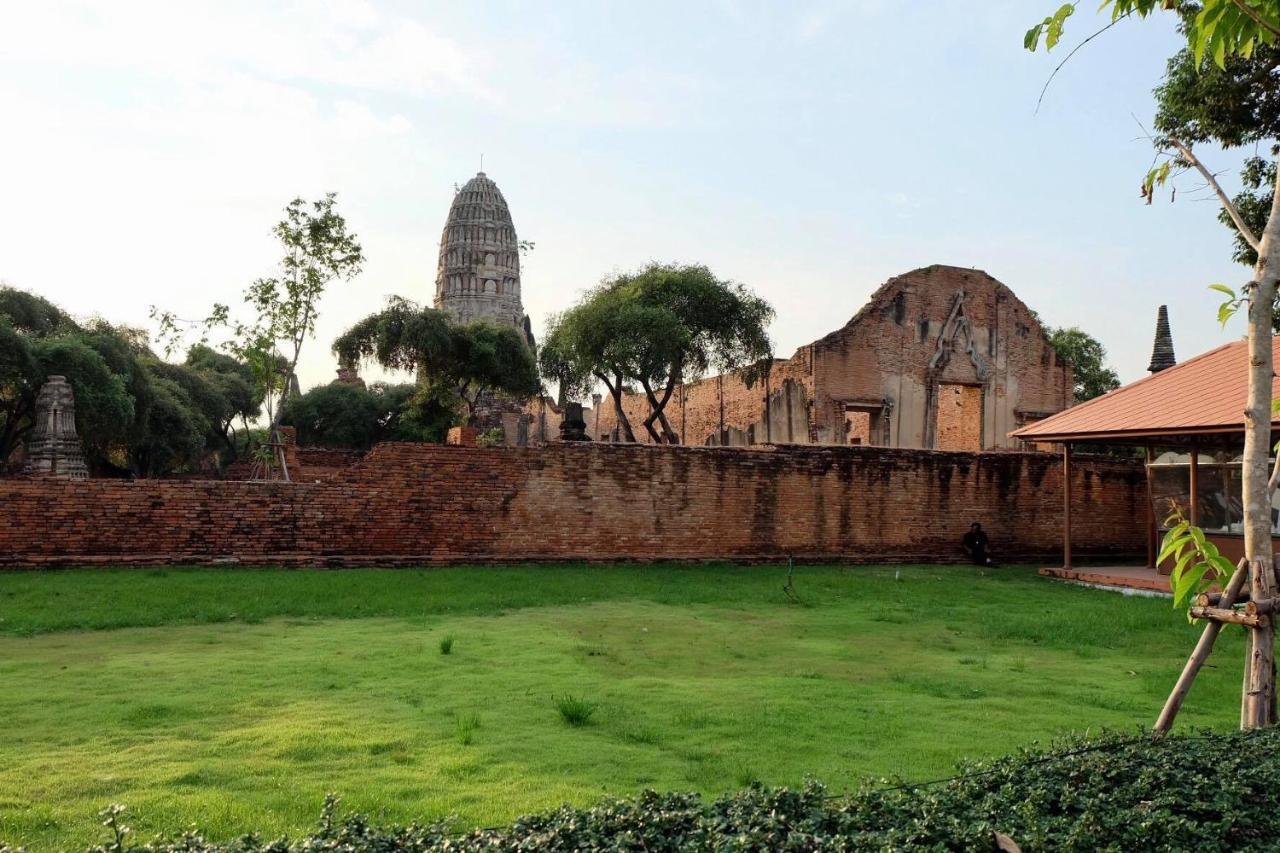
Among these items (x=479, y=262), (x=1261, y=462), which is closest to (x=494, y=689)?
(x=1261, y=462)

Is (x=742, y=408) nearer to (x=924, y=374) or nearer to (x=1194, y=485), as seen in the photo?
(x=924, y=374)

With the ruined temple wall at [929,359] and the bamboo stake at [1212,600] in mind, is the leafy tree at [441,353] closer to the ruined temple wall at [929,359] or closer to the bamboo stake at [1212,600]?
the ruined temple wall at [929,359]

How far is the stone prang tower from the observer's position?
49719 mm

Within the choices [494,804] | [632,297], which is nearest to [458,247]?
[632,297]

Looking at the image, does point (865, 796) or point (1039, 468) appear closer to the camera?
point (865, 796)

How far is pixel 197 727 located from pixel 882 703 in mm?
3667

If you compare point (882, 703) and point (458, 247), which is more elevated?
point (458, 247)

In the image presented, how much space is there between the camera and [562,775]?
4430mm

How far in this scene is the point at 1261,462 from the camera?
13.2 ft

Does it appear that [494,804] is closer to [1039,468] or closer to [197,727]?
[197,727]

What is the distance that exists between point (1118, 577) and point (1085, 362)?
2363cm

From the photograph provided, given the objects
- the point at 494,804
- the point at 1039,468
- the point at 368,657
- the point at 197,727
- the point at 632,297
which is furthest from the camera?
the point at 632,297

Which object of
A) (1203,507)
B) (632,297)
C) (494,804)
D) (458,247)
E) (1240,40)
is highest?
(458,247)

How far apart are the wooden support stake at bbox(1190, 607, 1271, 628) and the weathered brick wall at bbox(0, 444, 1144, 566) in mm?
9525
